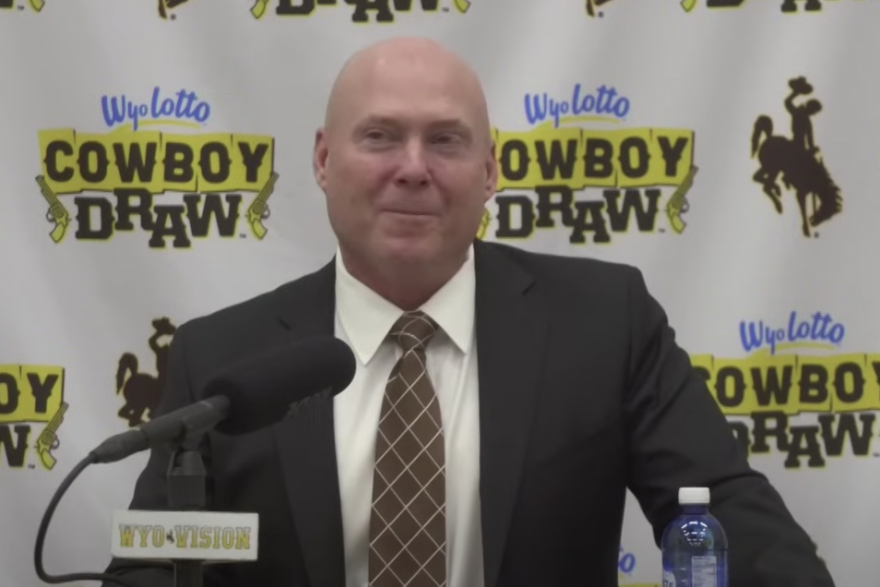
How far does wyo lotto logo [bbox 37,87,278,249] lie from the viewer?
308 centimetres

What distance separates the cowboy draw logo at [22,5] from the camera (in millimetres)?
3090

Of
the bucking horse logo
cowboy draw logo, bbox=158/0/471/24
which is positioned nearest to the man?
cowboy draw logo, bbox=158/0/471/24

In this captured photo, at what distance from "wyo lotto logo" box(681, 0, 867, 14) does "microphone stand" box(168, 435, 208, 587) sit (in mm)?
1960

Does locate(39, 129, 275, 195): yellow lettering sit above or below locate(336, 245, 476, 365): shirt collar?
above

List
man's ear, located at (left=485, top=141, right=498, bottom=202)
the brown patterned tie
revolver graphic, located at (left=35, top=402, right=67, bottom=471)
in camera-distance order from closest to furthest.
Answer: the brown patterned tie
man's ear, located at (left=485, top=141, right=498, bottom=202)
revolver graphic, located at (left=35, top=402, right=67, bottom=471)

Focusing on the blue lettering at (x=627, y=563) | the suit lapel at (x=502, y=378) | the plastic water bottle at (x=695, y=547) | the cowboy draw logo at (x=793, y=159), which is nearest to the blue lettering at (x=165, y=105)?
the suit lapel at (x=502, y=378)

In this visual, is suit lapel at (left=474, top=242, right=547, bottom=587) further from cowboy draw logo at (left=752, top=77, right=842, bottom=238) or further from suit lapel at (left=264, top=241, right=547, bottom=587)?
cowboy draw logo at (left=752, top=77, right=842, bottom=238)

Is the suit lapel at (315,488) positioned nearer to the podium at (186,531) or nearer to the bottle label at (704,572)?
the bottle label at (704,572)

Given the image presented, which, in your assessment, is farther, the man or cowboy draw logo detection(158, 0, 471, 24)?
cowboy draw logo detection(158, 0, 471, 24)

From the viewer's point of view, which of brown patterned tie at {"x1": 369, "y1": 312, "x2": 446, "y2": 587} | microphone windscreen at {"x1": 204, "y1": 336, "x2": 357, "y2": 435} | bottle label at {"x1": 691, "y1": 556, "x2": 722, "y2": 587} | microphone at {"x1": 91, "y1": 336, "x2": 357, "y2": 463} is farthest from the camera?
brown patterned tie at {"x1": 369, "y1": 312, "x2": 446, "y2": 587}

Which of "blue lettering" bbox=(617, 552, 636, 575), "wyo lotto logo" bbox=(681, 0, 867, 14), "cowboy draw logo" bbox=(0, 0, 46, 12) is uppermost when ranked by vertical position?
"cowboy draw logo" bbox=(0, 0, 46, 12)

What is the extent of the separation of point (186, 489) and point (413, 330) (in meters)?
0.99

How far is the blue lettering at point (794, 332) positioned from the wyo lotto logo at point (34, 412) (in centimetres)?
150

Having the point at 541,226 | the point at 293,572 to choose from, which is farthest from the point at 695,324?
the point at 293,572
